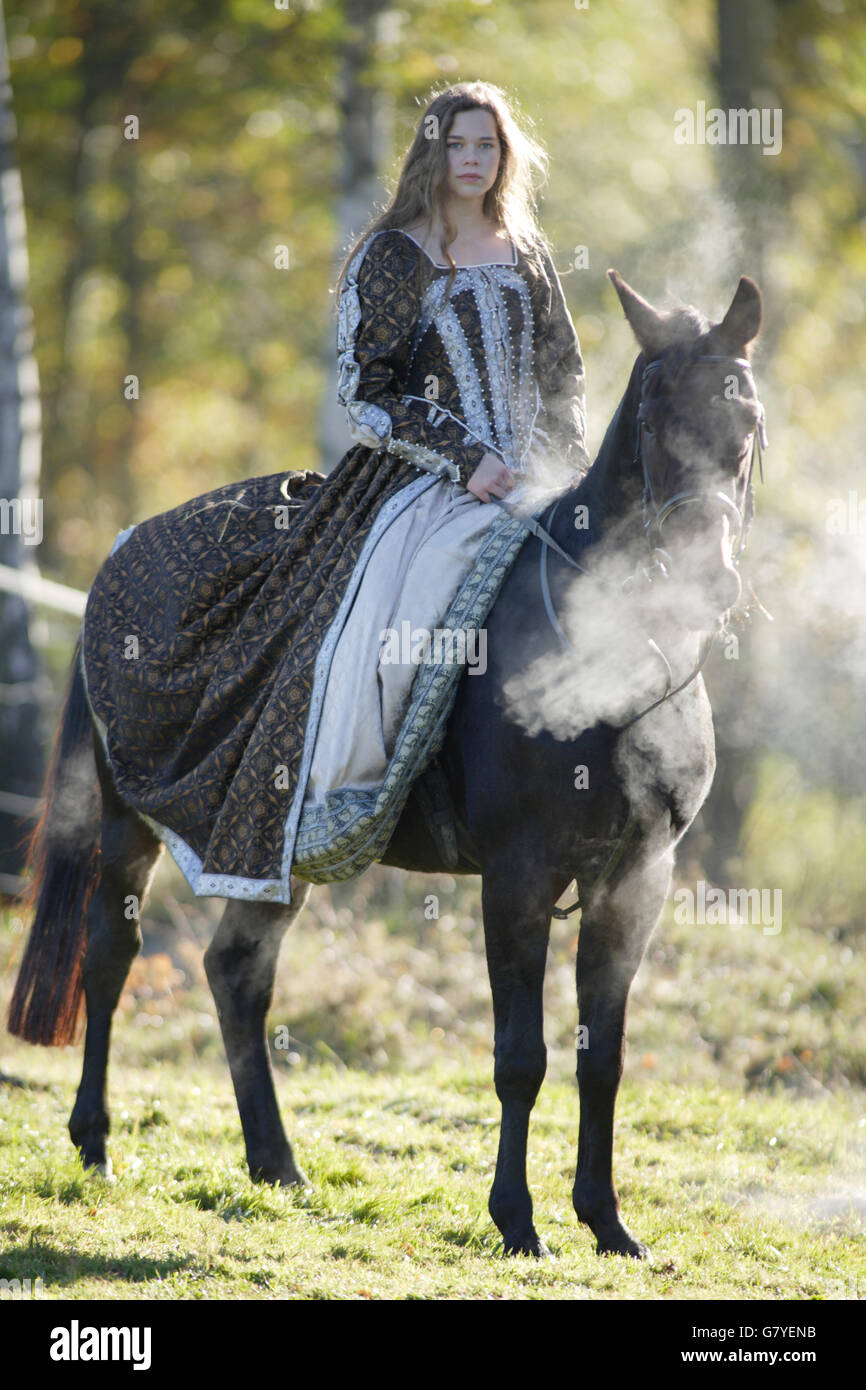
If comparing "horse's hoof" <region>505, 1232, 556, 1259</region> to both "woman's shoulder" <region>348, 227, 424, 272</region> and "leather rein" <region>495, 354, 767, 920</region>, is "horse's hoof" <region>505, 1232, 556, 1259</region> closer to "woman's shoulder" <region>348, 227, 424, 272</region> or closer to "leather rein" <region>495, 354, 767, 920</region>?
"leather rein" <region>495, 354, 767, 920</region>

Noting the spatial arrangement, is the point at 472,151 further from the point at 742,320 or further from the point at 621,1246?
the point at 621,1246

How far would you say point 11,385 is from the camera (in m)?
8.98

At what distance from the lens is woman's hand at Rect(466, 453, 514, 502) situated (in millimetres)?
3697

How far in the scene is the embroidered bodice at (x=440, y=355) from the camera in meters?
3.81

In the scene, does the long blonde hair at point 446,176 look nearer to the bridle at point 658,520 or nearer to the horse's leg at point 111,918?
the bridle at point 658,520

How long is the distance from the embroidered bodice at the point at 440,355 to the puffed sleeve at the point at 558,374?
Result: 0.01 metres

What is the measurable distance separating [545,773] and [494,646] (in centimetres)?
39

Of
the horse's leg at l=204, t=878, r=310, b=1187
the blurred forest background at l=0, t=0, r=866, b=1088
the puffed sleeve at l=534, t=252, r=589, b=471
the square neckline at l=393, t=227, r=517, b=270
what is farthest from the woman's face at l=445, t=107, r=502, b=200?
the horse's leg at l=204, t=878, r=310, b=1187

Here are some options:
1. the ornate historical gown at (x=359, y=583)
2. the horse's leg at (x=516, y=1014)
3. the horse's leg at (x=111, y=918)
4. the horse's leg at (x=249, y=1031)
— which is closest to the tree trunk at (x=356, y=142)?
the horse's leg at (x=111, y=918)

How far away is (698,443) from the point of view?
3.10 metres

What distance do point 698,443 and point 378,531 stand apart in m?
1.07

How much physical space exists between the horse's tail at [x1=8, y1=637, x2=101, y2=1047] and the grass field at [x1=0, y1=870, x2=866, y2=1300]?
1.30ft
